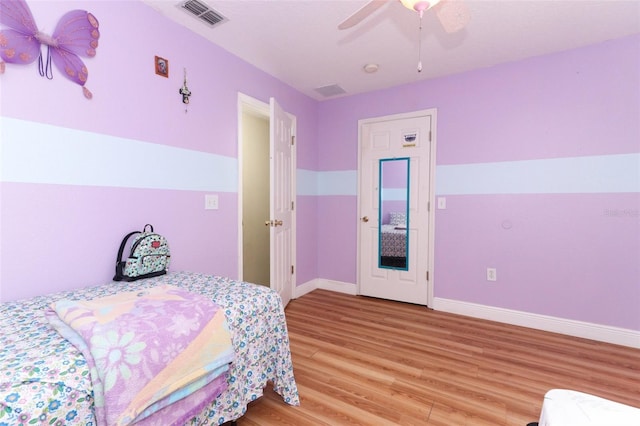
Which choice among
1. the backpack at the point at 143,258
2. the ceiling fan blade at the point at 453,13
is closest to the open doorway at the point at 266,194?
the backpack at the point at 143,258

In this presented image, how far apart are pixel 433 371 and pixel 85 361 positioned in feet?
6.46

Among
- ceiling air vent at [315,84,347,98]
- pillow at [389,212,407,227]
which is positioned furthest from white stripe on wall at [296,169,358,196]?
ceiling air vent at [315,84,347,98]

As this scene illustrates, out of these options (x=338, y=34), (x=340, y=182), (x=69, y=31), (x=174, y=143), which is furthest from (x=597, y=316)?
(x=69, y=31)

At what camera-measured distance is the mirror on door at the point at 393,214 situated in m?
3.36

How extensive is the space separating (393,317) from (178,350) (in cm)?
231

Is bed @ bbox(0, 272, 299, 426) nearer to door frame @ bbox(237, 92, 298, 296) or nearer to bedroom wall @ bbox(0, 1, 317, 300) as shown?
bedroom wall @ bbox(0, 1, 317, 300)

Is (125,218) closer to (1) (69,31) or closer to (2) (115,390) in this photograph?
(1) (69,31)

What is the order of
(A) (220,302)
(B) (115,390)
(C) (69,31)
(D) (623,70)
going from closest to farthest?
(B) (115,390) → (A) (220,302) → (C) (69,31) → (D) (623,70)

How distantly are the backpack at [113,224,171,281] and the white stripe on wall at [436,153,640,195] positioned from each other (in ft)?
8.85

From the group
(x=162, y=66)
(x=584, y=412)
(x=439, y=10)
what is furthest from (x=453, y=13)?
(x=162, y=66)

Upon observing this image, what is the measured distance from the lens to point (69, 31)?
1.60m

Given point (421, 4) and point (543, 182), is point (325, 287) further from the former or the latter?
point (421, 4)

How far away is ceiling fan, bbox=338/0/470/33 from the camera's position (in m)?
1.45

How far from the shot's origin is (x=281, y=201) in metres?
3.00
